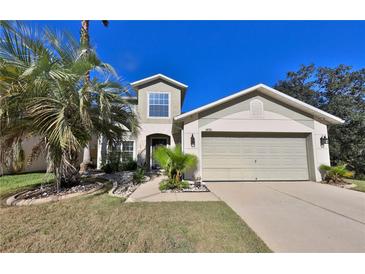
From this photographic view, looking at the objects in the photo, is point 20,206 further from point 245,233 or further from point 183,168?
point 245,233

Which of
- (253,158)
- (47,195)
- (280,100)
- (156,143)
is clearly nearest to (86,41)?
(47,195)

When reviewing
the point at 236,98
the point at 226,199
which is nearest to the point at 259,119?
the point at 236,98

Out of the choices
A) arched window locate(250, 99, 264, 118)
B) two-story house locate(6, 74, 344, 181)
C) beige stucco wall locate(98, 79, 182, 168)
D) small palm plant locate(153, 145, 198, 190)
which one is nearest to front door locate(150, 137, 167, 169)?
beige stucco wall locate(98, 79, 182, 168)

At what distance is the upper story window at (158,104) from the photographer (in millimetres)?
12625

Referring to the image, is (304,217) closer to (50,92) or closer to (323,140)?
(323,140)

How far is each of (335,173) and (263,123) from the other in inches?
159

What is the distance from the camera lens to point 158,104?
12734mm

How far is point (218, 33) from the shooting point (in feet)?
22.9

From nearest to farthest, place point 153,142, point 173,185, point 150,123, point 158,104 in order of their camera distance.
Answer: point 173,185 < point 150,123 < point 158,104 < point 153,142

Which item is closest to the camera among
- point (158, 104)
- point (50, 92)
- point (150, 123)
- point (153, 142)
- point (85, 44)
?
point (50, 92)

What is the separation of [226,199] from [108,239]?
3.74 meters

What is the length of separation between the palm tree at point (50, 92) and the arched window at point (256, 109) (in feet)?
21.5

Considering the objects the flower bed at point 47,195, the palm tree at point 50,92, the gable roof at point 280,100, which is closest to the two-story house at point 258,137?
the gable roof at point 280,100

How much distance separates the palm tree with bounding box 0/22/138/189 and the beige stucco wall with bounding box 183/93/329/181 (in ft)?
14.0
